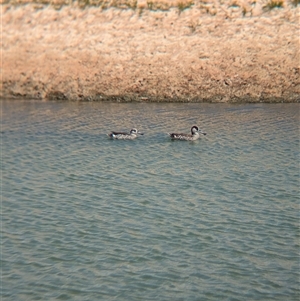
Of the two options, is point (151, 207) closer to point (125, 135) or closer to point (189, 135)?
point (125, 135)

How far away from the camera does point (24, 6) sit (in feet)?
136

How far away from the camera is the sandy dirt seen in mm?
36562

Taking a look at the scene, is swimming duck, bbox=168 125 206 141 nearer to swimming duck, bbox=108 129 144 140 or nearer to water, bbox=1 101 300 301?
water, bbox=1 101 300 301

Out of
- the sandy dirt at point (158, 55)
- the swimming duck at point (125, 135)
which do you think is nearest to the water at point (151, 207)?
the swimming duck at point (125, 135)

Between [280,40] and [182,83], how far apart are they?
5.38 metres

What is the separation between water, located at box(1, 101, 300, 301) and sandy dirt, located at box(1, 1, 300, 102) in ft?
8.99

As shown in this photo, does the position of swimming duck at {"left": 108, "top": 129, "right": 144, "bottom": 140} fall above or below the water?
above

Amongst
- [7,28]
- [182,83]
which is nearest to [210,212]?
[182,83]

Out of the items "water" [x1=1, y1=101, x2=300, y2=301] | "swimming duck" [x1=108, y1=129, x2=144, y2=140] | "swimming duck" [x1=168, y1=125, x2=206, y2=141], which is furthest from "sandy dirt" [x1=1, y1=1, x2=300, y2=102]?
"swimming duck" [x1=108, y1=129, x2=144, y2=140]

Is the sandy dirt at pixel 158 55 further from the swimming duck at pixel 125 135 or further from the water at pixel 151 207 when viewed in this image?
the swimming duck at pixel 125 135

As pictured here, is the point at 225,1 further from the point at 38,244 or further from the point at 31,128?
the point at 38,244

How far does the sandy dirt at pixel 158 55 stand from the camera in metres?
36.6

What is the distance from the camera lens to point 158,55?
123 feet

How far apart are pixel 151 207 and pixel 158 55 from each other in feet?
57.0
